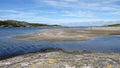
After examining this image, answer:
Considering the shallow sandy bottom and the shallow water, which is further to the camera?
the shallow sandy bottom

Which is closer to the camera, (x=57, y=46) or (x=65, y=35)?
(x=57, y=46)

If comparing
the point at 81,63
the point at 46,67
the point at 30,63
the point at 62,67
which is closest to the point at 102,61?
the point at 81,63

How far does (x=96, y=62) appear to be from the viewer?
8289mm

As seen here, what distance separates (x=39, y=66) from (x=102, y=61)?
2464 mm

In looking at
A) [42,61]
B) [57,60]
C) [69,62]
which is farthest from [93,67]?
[42,61]

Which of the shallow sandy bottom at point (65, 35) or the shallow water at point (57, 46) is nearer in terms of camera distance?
the shallow water at point (57, 46)

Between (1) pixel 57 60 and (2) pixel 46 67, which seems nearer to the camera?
(2) pixel 46 67

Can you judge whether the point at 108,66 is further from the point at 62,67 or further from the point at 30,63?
the point at 30,63

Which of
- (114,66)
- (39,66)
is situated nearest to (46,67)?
(39,66)

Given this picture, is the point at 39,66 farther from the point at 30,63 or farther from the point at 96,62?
the point at 96,62

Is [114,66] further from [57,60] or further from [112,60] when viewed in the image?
[57,60]

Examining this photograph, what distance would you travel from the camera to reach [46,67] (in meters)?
8.05

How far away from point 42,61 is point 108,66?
2593 mm

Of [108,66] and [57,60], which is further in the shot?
[57,60]
